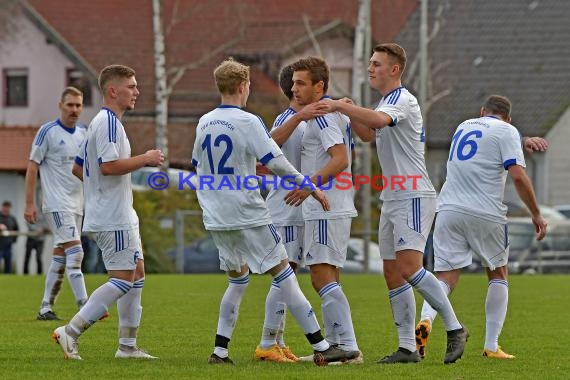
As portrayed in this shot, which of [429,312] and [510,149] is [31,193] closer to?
[429,312]

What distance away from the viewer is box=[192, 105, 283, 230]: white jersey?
1052 cm

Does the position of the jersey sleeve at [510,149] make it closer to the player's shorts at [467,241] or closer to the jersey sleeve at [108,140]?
the player's shorts at [467,241]

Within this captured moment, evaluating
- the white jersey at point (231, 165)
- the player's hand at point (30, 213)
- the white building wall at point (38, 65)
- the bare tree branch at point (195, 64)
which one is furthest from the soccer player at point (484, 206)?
the white building wall at point (38, 65)

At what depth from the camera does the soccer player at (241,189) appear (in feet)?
34.5

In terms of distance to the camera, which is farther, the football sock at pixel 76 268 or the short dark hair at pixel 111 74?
the football sock at pixel 76 268

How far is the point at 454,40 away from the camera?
5438 centimetres

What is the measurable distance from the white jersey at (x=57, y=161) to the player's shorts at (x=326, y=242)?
5.40 m

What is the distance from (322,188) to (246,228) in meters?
0.77

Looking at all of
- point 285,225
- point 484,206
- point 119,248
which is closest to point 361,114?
point 285,225

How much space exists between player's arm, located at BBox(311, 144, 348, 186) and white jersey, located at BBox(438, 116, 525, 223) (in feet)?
5.20

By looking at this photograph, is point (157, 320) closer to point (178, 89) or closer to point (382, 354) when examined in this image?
point (382, 354)

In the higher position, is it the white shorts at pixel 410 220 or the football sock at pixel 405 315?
the white shorts at pixel 410 220

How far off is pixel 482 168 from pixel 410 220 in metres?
1.41

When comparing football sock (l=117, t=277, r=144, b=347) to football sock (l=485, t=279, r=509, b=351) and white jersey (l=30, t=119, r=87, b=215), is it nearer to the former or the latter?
football sock (l=485, t=279, r=509, b=351)
